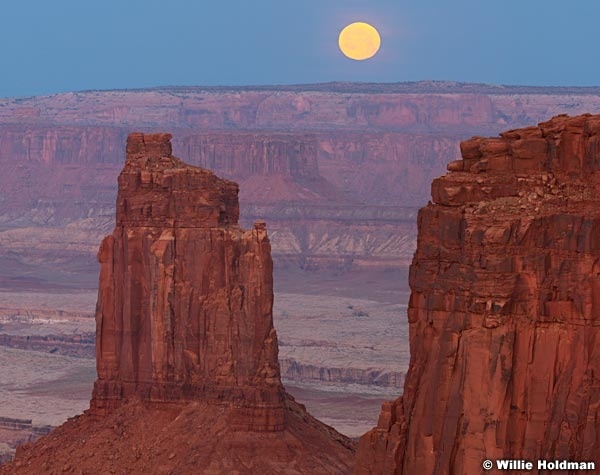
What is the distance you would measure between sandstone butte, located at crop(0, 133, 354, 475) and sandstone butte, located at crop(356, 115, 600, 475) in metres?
25.5

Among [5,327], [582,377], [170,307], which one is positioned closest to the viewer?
[582,377]

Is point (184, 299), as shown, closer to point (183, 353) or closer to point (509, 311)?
point (183, 353)

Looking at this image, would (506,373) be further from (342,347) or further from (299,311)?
(299,311)

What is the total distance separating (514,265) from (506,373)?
5.53ft

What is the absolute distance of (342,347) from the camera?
162 metres

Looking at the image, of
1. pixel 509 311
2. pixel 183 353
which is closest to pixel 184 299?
pixel 183 353

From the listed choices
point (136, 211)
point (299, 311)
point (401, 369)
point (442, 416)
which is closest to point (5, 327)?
point (299, 311)

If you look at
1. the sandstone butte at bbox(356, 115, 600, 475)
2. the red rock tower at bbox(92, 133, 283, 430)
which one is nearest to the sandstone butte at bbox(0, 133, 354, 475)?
→ the red rock tower at bbox(92, 133, 283, 430)

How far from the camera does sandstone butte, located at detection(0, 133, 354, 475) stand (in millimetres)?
62938

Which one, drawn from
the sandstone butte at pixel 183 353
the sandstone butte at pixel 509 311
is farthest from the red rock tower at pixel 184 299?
the sandstone butte at pixel 509 311

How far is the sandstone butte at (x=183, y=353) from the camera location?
206 ft

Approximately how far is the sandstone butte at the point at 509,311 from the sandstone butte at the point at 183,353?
1005 inches

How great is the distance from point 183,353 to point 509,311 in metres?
31.7

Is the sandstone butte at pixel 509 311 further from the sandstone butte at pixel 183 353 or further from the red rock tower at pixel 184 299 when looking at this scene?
the red rock tower at pixel 184 299
